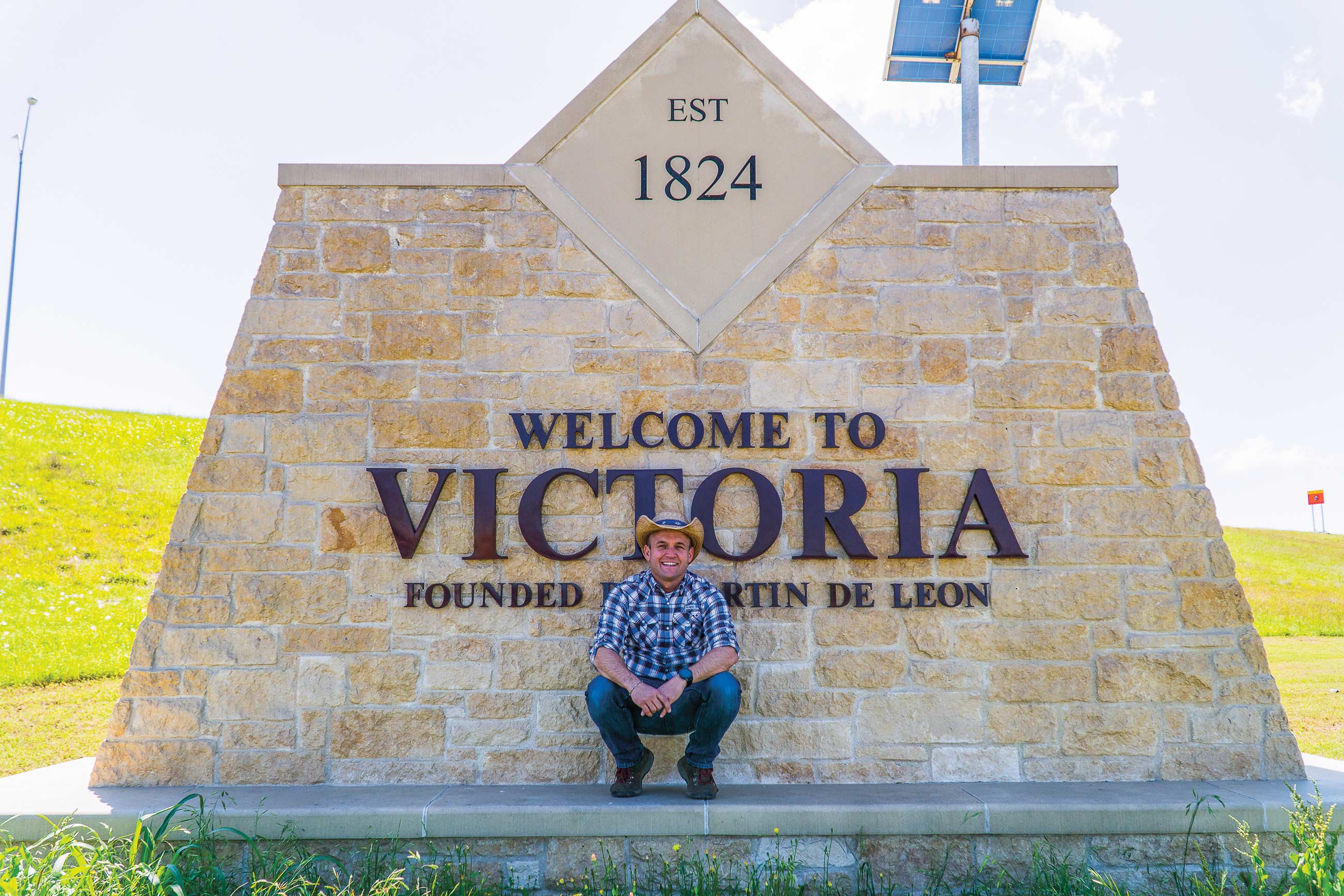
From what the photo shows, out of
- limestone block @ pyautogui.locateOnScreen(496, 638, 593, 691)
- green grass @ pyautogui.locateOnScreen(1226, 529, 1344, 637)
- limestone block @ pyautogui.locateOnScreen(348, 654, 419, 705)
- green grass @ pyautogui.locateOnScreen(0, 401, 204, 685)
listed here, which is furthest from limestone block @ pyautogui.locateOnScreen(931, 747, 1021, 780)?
green grass @ pyautogui.locateOnScreen(0, 401, 204, 685)

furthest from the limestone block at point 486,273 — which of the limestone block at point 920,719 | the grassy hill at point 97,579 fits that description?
the grassy hill at point 97,579

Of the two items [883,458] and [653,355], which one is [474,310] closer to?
[653,355]

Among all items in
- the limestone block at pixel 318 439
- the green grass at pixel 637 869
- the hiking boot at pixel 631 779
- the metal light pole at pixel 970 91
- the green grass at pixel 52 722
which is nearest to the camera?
the green grass at pixel 637 869

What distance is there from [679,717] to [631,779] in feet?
1.33

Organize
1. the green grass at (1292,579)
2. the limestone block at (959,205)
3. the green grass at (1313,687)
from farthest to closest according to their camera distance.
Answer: the green grass at (1292,579)
the green grass at (1313,687)
the limestone block at (959,205)

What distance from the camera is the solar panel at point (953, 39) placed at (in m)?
6.77

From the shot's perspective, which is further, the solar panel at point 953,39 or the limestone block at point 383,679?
the solar panel at point 953,39

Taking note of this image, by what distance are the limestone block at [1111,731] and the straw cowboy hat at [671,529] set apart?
88.0 inches

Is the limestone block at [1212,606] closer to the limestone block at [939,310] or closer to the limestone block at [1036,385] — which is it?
the limestone block at [1036,385]

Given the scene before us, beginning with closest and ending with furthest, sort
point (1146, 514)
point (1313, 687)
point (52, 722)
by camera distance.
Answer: point (1146, 514) < point (52, 722) < point (1313, 687)

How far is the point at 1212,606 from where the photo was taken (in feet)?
16.1

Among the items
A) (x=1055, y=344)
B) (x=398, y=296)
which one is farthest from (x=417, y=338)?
(x=1055, y=344)

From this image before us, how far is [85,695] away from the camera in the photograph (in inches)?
359

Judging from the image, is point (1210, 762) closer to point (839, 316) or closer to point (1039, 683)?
point (1039, 683)
